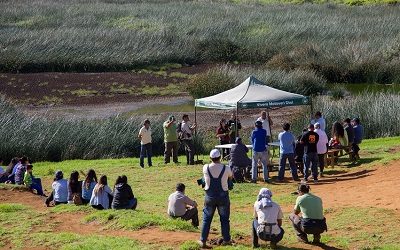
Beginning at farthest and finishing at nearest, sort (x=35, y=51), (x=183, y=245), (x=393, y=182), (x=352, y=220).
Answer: (x=35, y=51) → (x=393, y=182) → (x=352, y=220) → (x=183, y=245)

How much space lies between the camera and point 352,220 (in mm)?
17562

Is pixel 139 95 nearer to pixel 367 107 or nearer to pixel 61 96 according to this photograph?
pixel 61 96

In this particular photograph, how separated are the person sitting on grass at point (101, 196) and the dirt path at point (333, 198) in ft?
1.36

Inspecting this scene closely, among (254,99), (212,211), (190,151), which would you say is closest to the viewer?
(212,211)

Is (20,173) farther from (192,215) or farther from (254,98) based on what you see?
(192,215)

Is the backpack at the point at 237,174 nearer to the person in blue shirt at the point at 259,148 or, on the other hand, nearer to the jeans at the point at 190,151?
the person in blue shirt at the point at 259,148

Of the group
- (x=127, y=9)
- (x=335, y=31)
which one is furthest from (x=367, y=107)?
(x=127, y=9)

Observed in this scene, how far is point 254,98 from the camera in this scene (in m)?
26.4

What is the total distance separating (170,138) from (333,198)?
309 inches

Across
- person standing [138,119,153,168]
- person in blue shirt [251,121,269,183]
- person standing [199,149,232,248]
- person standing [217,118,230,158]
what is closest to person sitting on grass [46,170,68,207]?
person in blue shirt [251,121,269,183]

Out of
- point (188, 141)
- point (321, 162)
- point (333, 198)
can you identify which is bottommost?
point (333, 198)

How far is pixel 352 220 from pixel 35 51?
144 feet

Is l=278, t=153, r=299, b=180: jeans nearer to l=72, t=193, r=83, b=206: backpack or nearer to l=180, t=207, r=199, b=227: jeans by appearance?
l=72, t=193, r=83, b=206: backpack

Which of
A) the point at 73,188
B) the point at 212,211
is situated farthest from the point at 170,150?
the point at 212,211
